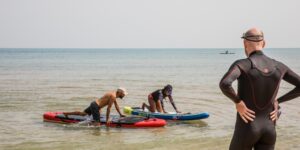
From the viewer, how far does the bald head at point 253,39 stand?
5.04 meters

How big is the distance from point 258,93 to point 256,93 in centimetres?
2

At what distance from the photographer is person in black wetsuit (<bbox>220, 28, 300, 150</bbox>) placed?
4.91 metres

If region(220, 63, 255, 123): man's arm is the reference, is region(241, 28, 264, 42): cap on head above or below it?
above

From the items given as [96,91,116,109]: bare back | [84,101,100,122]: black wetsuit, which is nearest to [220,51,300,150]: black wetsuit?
[96,91,116,109]: bare back

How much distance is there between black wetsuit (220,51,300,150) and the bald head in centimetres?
6

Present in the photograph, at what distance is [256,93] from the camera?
494cm

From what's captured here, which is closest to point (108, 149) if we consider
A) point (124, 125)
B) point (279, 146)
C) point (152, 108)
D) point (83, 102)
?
point (124, 125)

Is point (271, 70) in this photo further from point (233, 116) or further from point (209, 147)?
point (233, 116)

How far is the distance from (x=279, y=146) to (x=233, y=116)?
7.36 meters

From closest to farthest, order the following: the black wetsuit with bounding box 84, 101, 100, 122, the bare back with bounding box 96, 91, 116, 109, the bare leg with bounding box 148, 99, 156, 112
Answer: the bare back with bounding box 96, 91, 116, 109, the black wetsuit with bounding box 84, 101, 100, 122, the bare leg with bounding box 148, 99, 156, 112

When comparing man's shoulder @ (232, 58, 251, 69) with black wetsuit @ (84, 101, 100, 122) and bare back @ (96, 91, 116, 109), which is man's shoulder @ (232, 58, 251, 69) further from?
black wetsuit @ (84, 101, 100, 122)

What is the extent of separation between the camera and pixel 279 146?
13.7 m

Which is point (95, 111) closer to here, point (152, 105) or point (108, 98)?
point (108, 98)

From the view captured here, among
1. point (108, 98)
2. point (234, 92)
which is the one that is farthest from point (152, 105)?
point (234, 92)
